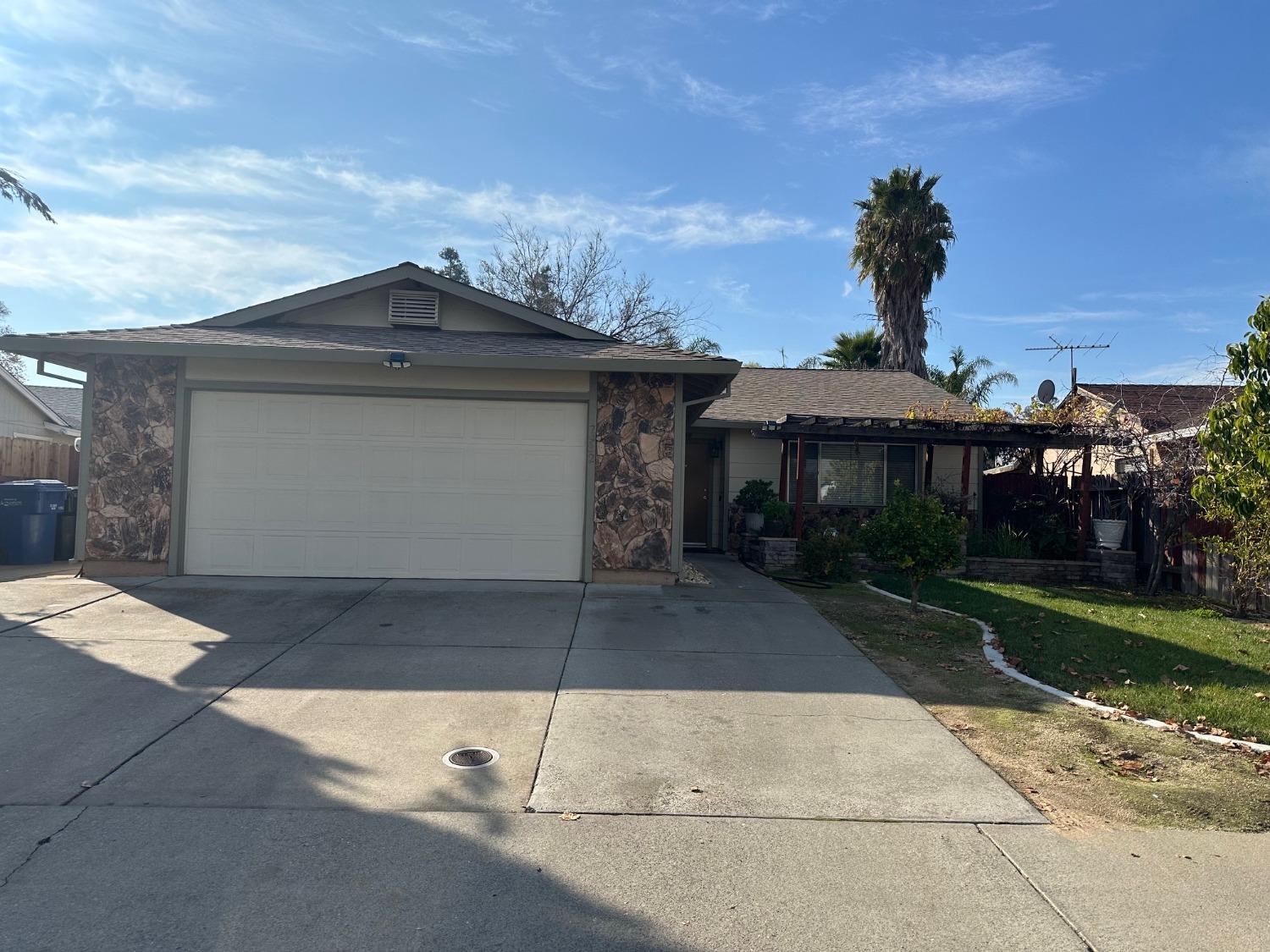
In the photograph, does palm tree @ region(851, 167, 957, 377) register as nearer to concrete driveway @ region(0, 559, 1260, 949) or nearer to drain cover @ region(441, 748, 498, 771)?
concrete driveway @ region(0, 559, 1260, 949)

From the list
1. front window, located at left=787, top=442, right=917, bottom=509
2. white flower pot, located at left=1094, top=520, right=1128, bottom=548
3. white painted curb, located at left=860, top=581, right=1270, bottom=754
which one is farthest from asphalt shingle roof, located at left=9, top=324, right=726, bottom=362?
white flower pot, located at left=1094, top=520, right=1128, bottom=548

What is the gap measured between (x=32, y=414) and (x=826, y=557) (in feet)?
75.9

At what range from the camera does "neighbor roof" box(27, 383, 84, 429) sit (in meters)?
26.2

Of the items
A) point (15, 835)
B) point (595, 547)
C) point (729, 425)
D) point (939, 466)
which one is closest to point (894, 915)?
point (15, 835)

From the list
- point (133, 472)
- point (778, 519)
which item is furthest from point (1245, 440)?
point (133, 472)

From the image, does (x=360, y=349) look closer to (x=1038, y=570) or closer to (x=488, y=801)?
(x=488, y=801)

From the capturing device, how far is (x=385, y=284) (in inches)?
467

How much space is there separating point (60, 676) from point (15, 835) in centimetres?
286

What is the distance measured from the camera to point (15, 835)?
393cm

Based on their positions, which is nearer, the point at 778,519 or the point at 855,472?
the point at 778,519

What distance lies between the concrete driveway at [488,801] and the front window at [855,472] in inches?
323

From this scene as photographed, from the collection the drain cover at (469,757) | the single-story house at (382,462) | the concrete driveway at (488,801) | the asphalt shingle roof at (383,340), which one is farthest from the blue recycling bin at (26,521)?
the drain cover at (469,757)

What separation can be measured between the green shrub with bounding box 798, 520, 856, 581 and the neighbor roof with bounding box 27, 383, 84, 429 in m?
23.0

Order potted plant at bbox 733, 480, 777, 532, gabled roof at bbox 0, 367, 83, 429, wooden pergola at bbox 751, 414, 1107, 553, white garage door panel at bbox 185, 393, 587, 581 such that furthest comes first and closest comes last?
gabled roof at bbox 0, 367, 83, 429
potted plant at bbox 733, 480, 777, 532
wooden pergola at bbox 751, 414, 1107, 553
white garage door panel at bbox 185, 393, 587, 581
